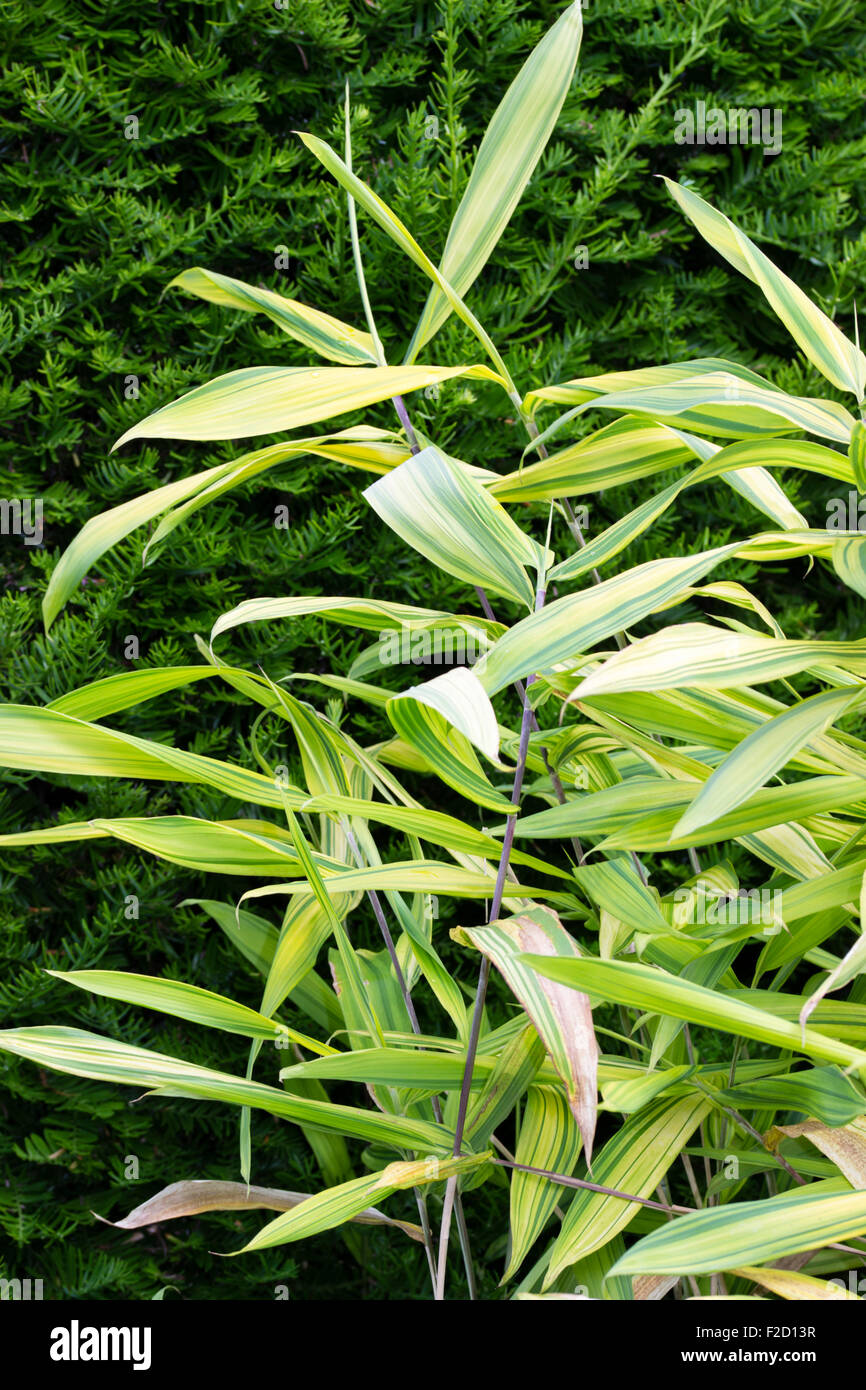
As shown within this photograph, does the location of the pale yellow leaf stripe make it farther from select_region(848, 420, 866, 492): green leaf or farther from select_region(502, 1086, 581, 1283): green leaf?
select_region(848, 420, 866, 492): green leaf

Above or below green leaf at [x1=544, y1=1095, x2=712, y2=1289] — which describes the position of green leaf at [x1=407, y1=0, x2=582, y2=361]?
above

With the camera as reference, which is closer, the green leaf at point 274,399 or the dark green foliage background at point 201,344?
the green leaf at point 274,399

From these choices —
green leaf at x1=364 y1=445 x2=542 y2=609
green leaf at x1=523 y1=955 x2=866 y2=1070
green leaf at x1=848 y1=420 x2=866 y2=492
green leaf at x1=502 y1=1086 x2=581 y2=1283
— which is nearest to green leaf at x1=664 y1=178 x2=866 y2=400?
green leaf at x1=848 y1=420 x2=866 y2=492

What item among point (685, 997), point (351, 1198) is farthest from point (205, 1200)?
point (685, 997)

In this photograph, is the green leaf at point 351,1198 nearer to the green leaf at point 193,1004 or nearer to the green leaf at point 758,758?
the green leaf at point 193,1004

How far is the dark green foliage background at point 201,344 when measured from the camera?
822mm

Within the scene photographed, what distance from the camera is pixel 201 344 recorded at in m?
0.86

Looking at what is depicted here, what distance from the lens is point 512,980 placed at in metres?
0.42

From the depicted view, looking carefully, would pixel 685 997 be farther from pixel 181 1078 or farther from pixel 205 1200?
pixel 205 1200

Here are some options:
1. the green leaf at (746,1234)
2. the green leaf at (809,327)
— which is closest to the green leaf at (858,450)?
the green leaf at (809,327)

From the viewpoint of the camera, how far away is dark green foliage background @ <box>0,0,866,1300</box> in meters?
0.82

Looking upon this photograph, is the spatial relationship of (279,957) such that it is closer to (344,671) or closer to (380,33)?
(344,671)
